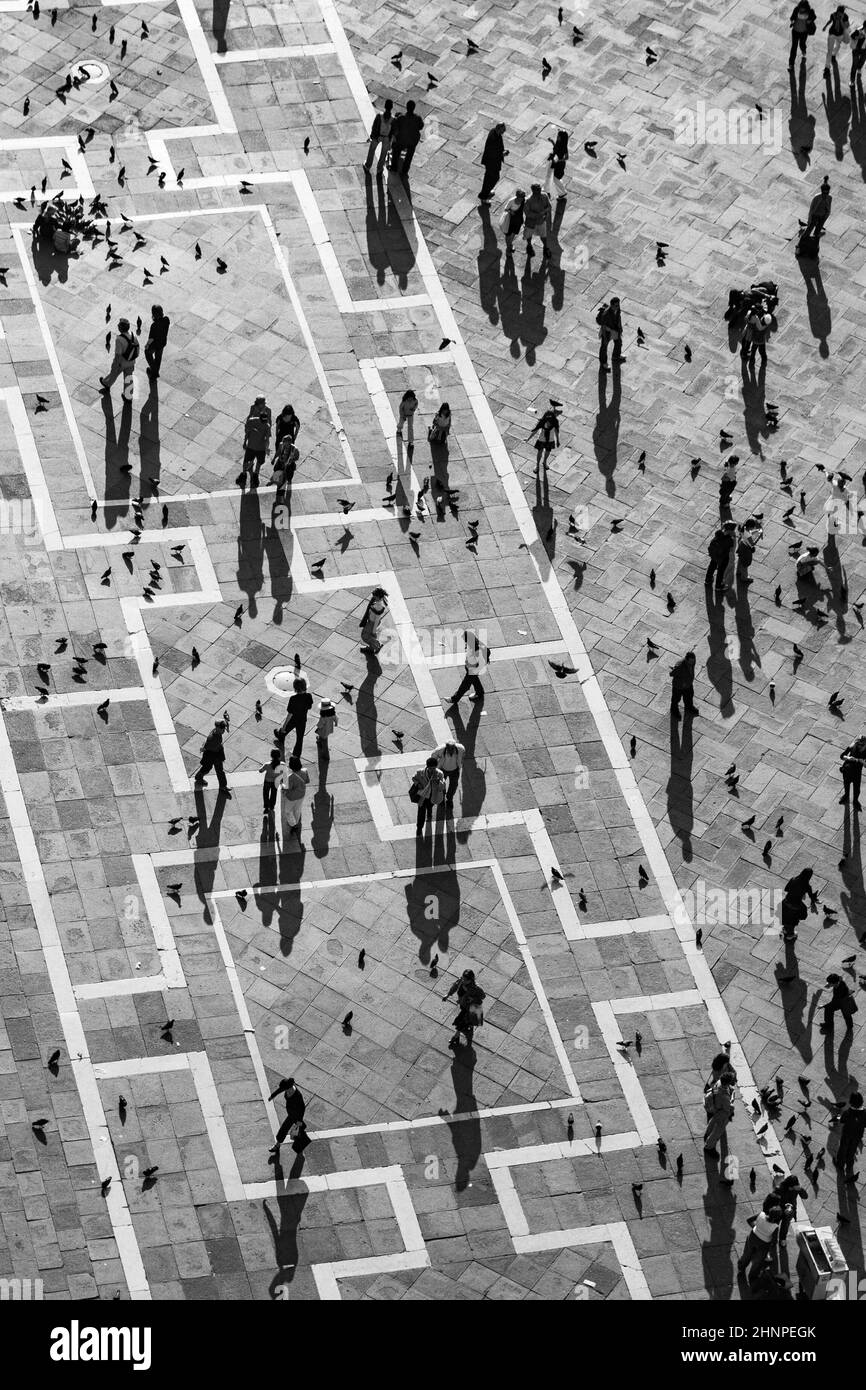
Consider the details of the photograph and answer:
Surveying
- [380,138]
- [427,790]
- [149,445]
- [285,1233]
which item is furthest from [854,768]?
[380,138]

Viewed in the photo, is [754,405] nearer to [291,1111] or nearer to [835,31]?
[835,31]

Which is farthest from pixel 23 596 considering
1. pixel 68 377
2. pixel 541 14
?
pixel 541 14

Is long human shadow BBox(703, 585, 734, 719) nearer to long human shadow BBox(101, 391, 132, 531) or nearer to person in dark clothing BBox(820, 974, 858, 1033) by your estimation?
person in dark clothing BBox(820, 974, 858, 1033)

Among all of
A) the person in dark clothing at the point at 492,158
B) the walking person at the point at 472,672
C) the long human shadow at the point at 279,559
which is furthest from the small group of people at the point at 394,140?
the walking person at the point at 472,672

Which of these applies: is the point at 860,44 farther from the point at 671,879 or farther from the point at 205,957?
the point at 205,957

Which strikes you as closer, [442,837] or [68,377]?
[442,837]

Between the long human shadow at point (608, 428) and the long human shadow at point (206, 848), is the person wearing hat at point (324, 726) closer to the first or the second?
the long human shadow at point (206, 848)
